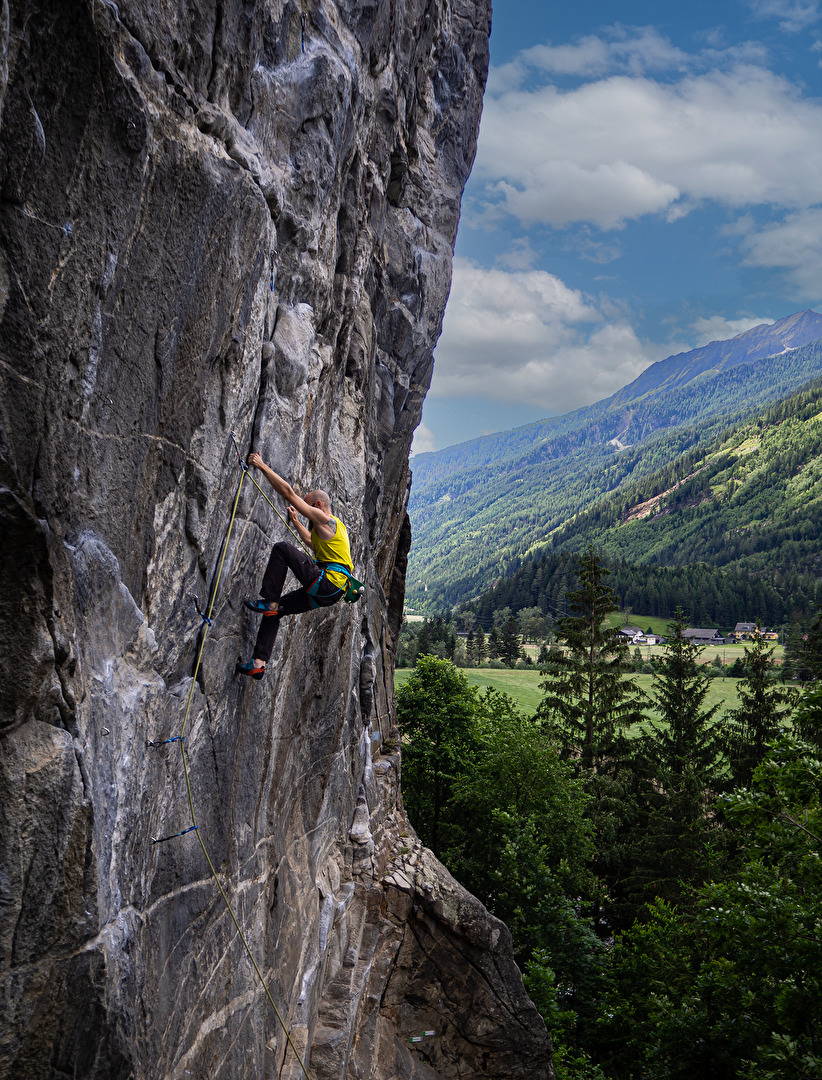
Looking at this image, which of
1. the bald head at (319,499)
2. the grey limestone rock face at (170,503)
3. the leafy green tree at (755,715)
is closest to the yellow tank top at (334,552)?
the bald head at (319,499)

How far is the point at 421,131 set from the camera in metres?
17.9

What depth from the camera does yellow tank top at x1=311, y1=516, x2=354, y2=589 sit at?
888 centimetres

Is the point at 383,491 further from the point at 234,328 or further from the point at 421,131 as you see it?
the point at 234,328

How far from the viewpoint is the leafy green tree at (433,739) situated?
31641mm

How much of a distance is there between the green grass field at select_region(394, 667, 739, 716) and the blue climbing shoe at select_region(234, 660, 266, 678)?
201ft

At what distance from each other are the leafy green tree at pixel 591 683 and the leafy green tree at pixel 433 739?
5726 millimetres

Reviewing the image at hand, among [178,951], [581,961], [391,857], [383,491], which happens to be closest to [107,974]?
[178,951]

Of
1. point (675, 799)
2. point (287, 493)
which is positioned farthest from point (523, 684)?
point (287, 493)

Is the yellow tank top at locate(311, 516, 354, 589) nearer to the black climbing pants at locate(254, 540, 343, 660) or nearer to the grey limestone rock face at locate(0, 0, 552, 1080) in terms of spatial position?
the black climbing pants at locate(254, 540, 343, 660)

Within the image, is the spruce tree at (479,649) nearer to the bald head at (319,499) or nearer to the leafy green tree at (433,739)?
the leafy green tree at (433,739)

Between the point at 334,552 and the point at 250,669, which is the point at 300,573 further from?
the point at 250,669

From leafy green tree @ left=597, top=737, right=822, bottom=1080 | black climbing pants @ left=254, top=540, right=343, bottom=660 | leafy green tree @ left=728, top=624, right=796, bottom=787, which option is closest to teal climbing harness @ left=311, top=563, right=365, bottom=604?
black climbing pants @ left=254, top=540, right=343, bottom=660

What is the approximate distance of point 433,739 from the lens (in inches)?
1303

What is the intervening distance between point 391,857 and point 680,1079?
8206 millimetres
